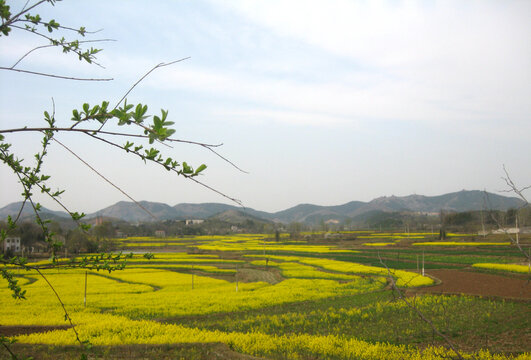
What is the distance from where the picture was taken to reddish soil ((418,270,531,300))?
22519 mm

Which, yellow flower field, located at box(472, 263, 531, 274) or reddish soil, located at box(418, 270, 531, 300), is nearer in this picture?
reddish soil, located at box(418, 270, 531, 300)

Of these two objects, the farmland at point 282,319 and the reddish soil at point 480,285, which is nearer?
the farmland at point 282,319

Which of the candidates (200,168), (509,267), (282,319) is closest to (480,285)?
(509,267)

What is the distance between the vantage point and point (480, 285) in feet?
84.9

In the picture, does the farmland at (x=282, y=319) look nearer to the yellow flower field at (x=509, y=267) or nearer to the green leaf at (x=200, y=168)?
the yellow flower field at (x=509, y=267)

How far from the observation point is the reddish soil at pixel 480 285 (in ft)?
73.9

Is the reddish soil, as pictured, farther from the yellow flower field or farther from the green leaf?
the green leaf

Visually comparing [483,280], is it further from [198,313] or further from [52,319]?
[52,319]

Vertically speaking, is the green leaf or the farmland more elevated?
the green leaf

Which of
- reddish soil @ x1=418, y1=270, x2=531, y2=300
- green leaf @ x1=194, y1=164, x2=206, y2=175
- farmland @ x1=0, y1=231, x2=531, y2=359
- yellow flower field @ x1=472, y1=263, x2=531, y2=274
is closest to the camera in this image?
green leaf @ x1=194, y1=164, x2=206, y2=175

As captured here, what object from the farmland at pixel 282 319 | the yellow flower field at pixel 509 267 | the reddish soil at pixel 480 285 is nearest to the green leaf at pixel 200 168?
the farmland at pixel 282 319

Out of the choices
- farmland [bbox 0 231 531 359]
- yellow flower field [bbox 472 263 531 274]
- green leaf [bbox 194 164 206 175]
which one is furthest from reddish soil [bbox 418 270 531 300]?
green leaf [bbox 194 164 206 175]

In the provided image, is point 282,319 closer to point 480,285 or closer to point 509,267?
point 480,285

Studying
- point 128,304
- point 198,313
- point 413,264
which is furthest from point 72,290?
point 413,264
